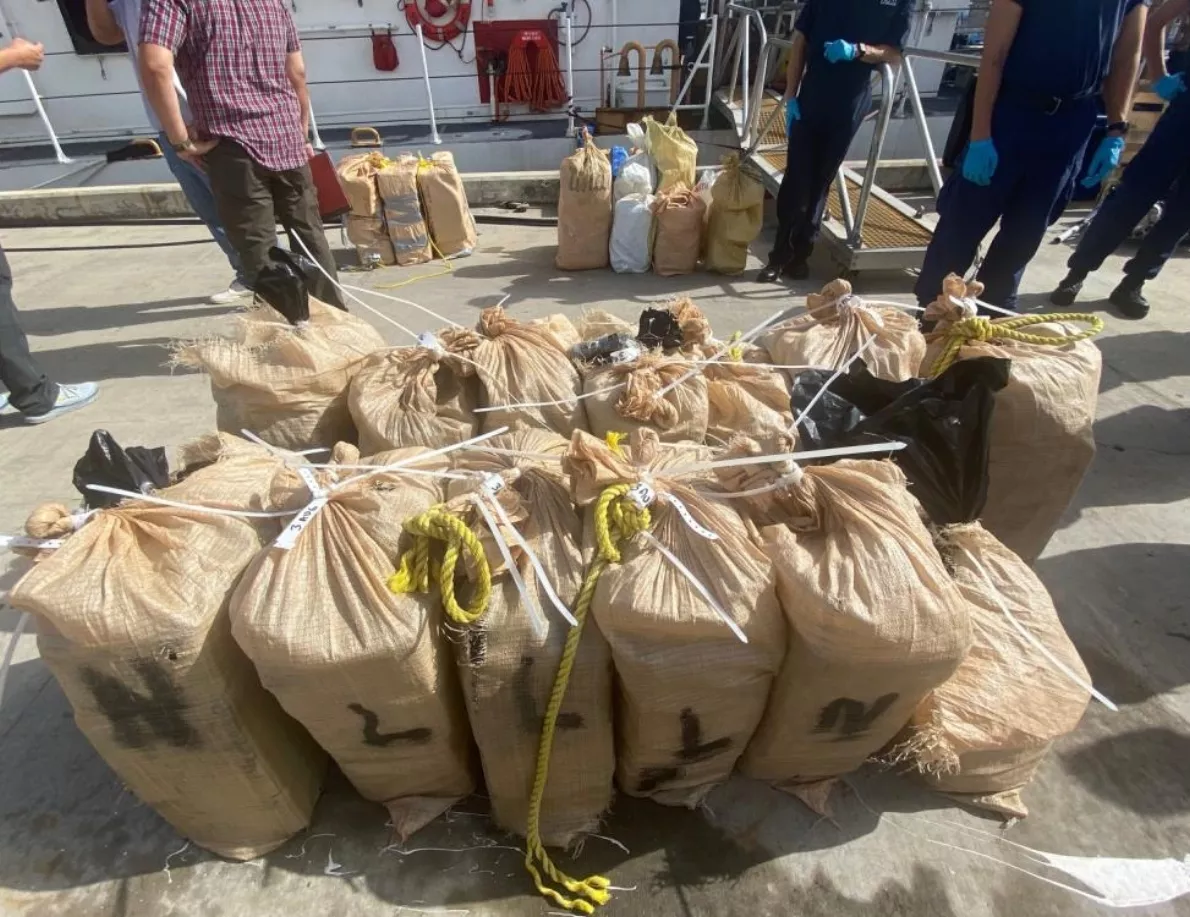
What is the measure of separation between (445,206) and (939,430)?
4.48 metres

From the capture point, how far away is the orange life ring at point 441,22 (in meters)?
7.96

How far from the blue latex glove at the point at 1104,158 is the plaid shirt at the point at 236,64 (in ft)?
13.2

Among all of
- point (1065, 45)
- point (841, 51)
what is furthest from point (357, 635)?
point (841, 51)

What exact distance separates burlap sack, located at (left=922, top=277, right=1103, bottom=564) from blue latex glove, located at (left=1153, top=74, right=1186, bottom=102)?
2.98m

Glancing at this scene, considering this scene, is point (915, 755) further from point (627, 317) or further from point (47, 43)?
point (47, 43)

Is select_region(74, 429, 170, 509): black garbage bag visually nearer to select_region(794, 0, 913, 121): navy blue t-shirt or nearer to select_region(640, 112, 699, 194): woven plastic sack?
select_region(794, 0, 913, 121): navy blue t-shirt

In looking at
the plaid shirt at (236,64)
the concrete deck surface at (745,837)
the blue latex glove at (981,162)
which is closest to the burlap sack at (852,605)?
the concrete deck surface at (745,837)

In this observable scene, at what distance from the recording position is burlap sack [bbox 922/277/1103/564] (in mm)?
1667

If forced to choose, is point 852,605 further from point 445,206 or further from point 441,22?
point 441,22

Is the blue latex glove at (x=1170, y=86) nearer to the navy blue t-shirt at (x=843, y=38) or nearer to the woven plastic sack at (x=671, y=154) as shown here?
the navy blue t-shirt at (x=843, y=38)

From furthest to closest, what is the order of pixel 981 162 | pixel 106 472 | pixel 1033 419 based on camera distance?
pixel 981 162 → pixel 1033 419 → pixel 106 472

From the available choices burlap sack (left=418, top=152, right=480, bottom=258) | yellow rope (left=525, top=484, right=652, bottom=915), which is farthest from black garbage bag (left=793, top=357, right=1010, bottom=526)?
burlap sack (left=418, top=152, right=480, bottom=258)

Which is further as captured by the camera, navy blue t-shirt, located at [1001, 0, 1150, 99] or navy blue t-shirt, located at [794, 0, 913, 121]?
navy blue t-shirt, located at [794, 0, 913, 121]

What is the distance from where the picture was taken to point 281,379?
1.90 meters
